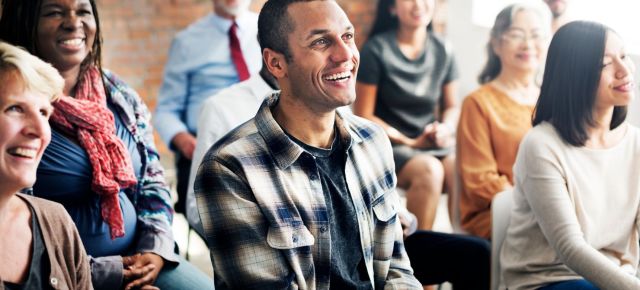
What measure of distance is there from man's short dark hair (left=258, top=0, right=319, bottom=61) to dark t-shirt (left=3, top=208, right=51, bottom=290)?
2.10ft

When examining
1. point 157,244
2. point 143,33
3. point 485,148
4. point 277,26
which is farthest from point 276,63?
point 143,33

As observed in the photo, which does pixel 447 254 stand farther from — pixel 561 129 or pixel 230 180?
pixel 230 180

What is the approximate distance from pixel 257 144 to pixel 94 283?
59cm

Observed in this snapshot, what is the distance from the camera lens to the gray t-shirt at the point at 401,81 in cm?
344

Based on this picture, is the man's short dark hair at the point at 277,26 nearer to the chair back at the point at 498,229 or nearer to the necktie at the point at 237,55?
the chair back at the point at 498,229

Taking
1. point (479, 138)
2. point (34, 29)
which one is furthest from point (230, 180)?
point (479, 138)

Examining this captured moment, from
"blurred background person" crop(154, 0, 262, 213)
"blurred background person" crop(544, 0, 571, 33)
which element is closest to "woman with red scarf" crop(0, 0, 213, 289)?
"blurred background person" crop(154, 0, 262, 213)

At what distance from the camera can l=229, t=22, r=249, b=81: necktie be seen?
133 inches

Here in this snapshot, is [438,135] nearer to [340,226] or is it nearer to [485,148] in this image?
[485,148]

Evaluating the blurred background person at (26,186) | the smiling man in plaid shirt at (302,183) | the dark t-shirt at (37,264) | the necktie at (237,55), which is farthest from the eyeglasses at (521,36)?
Result: the dark t-shirt at (37,264)

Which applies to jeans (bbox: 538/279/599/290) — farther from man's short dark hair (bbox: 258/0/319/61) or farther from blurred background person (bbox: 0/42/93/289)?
blurred background person (bbox: 0/42/93/289)

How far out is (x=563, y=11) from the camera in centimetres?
334

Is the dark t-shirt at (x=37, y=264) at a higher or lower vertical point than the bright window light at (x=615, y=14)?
lower

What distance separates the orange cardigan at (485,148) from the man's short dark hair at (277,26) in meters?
1.19
